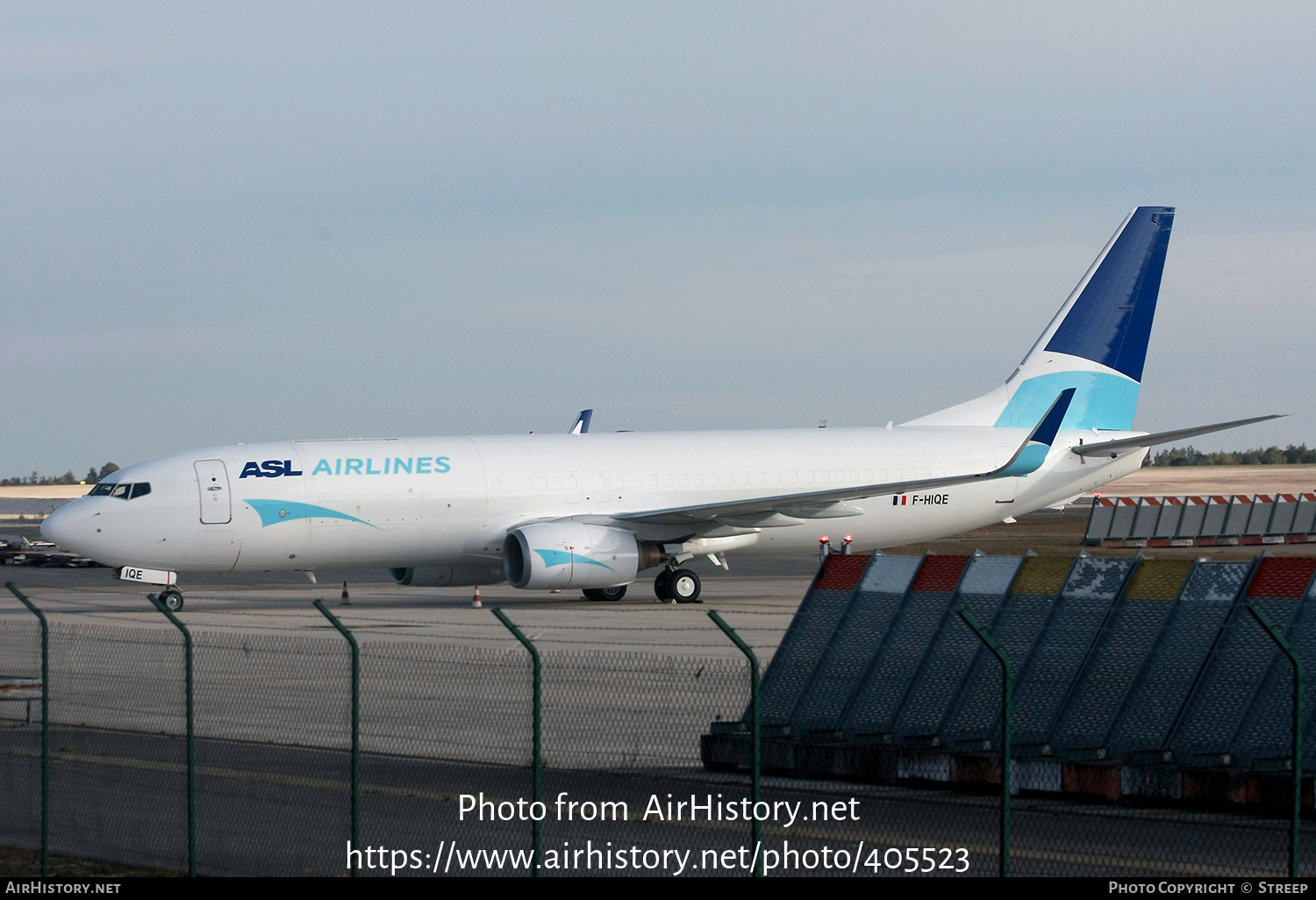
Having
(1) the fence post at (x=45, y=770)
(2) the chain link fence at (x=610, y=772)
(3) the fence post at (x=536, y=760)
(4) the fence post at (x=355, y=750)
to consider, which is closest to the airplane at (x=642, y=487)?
(2) the chain link fence at (x=610, y=772)

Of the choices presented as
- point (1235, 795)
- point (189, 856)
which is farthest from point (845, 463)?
point (189, 856)

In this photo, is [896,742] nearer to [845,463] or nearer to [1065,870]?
[1065,870]

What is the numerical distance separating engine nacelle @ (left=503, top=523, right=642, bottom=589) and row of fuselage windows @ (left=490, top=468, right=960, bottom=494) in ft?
3.51

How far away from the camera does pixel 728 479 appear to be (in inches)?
1320

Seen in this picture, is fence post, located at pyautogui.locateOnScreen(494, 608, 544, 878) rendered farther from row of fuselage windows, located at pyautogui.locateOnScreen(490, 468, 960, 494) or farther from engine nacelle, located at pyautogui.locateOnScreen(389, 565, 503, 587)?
engine nacelle, located at pyautogui.locateOnScreen(389, 565, 503, 587)

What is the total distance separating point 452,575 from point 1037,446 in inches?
486

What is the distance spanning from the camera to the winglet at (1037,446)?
33.2 meters

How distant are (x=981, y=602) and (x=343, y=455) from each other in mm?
19003

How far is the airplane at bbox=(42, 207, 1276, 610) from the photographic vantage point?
2941 cm

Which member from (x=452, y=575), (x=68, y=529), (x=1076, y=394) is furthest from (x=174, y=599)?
(x=1076, y=394)

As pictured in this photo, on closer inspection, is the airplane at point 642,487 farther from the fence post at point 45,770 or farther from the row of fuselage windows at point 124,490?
the fence post at point 45,770

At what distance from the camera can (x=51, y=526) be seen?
28844 mm

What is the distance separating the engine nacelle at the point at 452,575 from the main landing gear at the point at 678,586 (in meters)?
3.32

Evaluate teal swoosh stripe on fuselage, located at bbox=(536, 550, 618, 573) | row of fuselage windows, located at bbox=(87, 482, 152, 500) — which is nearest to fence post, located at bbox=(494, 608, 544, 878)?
teal swoosh stripe on fuselage, located at bbox=(536, 550, 618, 573)
